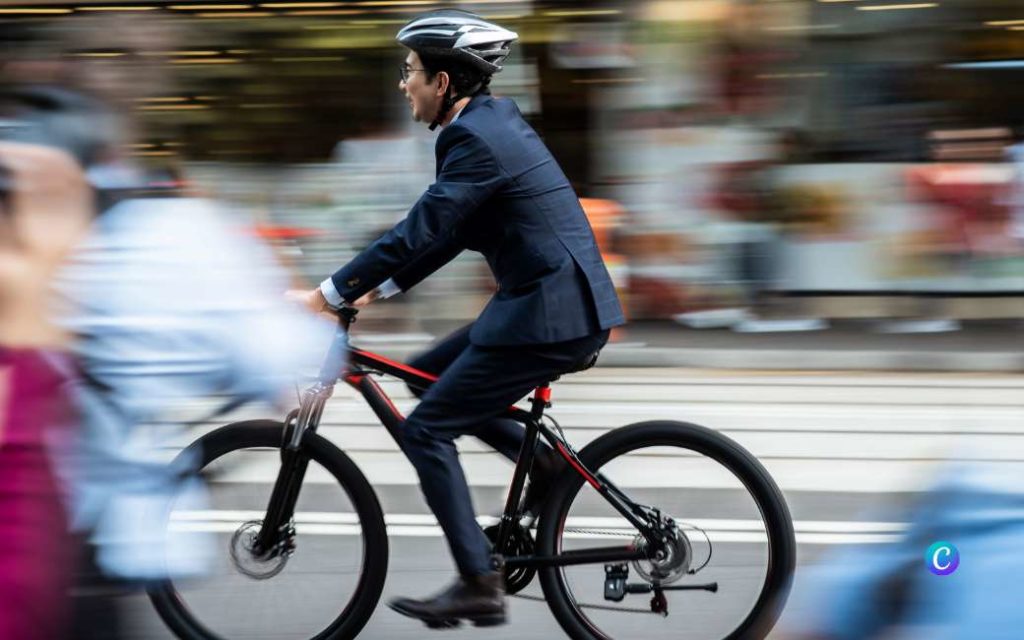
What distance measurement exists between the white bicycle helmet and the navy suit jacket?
0.10 metres

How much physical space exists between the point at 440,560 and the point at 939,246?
5.43m

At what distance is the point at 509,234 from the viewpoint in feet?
11.8

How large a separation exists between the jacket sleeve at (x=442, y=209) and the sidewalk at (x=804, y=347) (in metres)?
4.82

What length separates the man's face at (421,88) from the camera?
3656 millimetres

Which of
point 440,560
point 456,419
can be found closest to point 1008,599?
point 456,419

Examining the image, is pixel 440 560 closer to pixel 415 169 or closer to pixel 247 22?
pixel 415 169

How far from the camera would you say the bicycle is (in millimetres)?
3738

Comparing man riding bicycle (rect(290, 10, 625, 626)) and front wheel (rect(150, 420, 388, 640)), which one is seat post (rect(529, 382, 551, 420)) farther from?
front wheel (rect(150, 420, 388, 640))

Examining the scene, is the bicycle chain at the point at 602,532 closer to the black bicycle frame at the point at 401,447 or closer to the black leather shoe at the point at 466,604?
the black bicycle frame at the point at 401,447

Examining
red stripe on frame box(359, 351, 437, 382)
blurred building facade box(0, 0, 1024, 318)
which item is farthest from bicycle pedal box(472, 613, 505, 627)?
blurred building facade box(0, 0, 1024, 318)

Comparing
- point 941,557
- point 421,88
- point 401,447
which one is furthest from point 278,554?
point 941,557

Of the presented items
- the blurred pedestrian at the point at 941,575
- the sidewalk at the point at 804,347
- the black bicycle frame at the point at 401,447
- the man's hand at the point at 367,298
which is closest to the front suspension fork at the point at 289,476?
the black bicycle frame at the point at 401,447

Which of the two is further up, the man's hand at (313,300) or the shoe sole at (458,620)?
the man's hand at (313,300)

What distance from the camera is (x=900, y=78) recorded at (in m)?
9.17
